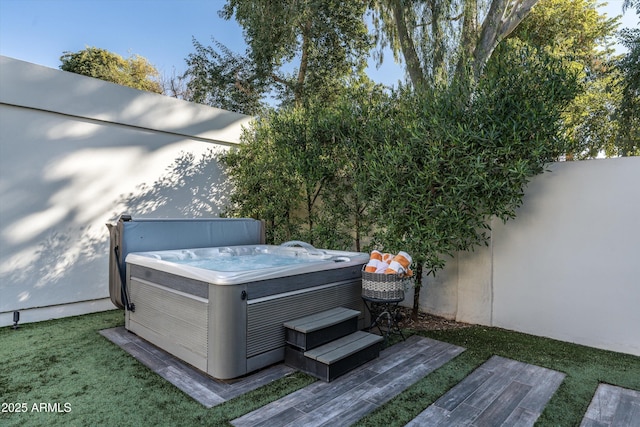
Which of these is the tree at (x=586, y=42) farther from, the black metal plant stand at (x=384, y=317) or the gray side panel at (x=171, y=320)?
the gray side panel at (x=171, y=320)

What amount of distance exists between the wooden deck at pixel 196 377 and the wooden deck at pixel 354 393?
30 centimetres

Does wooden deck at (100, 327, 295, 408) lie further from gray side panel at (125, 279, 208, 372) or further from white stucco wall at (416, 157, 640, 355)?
white stucco wall at (416, 157, 640, 355)

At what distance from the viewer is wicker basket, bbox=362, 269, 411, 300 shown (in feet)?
10.3

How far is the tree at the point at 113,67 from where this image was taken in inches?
547

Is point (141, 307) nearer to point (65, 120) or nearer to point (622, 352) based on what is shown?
point (65, 120)

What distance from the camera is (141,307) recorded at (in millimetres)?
3311

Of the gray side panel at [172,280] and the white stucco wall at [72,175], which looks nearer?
the gray side panel at [172,280]

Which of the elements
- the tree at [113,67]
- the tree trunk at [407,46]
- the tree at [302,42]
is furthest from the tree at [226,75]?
the tree trunk at [407,46]

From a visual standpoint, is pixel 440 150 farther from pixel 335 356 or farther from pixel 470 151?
pixel 335 356

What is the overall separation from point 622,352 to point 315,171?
3563 mm

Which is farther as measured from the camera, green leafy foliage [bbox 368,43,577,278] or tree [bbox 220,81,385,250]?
tree [bbox 220,81,385,250]

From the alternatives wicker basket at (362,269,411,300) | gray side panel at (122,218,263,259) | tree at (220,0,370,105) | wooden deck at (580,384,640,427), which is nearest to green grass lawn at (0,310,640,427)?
wooden deck at (580,384,640,427)

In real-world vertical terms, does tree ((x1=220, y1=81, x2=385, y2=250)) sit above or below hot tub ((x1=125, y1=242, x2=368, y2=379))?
above

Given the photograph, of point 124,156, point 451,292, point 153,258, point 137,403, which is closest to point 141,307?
point 153,258
